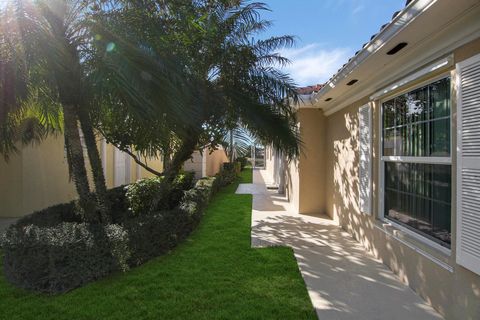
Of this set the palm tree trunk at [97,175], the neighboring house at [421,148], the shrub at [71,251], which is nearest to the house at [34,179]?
the palm tree trunk at [97,175]

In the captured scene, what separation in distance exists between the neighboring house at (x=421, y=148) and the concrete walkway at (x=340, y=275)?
0.20 metres

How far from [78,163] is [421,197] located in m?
6.26

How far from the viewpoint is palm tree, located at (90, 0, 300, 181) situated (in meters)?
4.36

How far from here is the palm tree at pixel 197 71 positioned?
171 inches

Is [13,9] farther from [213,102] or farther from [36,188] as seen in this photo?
[36,188]

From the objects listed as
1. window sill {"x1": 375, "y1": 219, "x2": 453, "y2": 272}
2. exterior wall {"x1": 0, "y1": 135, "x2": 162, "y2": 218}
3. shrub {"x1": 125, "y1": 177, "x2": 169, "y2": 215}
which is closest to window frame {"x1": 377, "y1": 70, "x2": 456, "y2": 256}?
window sill {"x1": 375, "y1": 219, "x2": 453, "y2": 272}

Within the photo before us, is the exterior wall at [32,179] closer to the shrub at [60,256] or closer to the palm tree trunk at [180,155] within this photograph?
the palm tree trunk at [180,155]

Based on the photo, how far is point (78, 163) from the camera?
21.7ft

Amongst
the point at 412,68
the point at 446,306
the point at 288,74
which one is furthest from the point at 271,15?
the point at 446,306

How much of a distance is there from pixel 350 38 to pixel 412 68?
377cm

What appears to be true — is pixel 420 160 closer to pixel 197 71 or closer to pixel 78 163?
pixel 197 71

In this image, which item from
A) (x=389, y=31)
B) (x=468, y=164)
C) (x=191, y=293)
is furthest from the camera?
(x=191, y=293)

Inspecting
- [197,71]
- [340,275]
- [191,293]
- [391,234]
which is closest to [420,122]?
[391,234]

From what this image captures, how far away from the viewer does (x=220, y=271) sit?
577 cm
